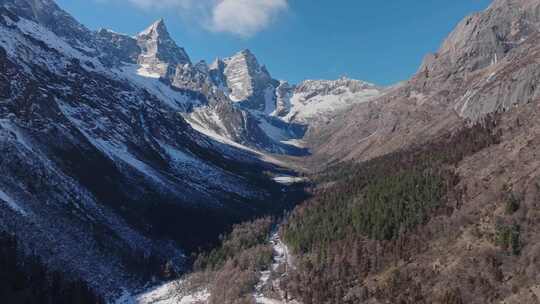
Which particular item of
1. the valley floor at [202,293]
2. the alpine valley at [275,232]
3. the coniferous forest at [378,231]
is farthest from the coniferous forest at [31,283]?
the coniferous forest at [378,231]

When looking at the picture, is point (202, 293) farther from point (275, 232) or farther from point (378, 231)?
point (275, 232)

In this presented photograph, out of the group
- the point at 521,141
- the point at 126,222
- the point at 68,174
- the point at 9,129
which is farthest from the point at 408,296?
the point at 9,129

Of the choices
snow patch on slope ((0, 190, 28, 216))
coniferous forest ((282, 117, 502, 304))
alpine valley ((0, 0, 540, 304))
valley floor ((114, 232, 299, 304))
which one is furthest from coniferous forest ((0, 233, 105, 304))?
coniferous forest ((282, 117, 502, 304))

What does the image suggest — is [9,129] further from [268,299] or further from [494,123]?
[494,123]

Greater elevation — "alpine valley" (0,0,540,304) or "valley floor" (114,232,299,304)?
"alpine valley" (0,0,540,304)

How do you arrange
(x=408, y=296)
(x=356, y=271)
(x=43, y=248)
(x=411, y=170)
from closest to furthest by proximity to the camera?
(x=408, y=296) → (x=356, y=271) → (x=43, y=248) → (x=411, y=170)

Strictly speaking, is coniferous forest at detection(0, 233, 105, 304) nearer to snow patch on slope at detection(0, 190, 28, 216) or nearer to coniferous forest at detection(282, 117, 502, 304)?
snow patch on slope at detection(0, 190, 28, 216)

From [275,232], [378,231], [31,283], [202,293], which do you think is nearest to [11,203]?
[31,283]

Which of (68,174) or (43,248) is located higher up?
(68,174)

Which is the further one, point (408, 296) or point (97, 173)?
point (97, 173)

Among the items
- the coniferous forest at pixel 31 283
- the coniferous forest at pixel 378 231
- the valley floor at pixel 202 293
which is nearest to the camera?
the coniferous forest at pixel 31 283

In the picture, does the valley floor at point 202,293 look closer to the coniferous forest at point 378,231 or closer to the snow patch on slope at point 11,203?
the coniferous forest at point 378,231
